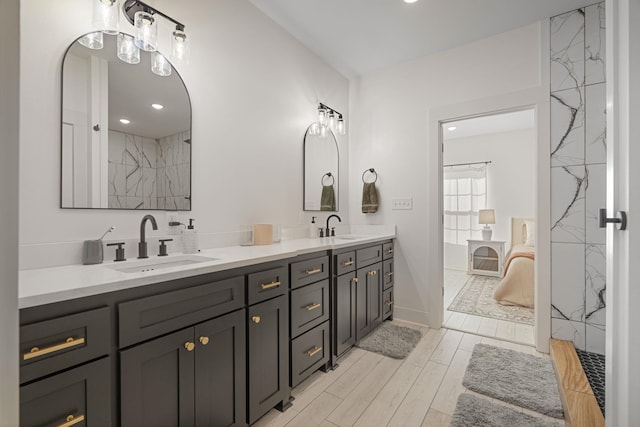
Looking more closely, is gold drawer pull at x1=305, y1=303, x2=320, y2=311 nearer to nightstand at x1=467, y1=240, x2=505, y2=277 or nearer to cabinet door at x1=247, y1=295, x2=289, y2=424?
cabinet door at x1=247, y1=295, x2=289, y2=424

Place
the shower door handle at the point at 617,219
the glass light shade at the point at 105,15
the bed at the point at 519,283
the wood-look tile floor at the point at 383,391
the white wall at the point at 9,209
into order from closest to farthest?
1. the white wall at the point at 9,209
2. the shower door handle at the point at 617,219
3. the glass light shade at the point at 105,15
4. the wood-look tile floor at the point at 383,391
5. the bed at the point at 519,283

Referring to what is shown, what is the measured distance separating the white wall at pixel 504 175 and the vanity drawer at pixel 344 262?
4.11 m

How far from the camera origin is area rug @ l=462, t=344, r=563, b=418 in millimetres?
1704

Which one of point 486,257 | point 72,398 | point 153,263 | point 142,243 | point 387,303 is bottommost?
point 387,303

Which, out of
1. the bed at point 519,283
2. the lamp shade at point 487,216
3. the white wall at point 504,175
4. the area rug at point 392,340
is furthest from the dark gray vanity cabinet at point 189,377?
the white wall at point 504,175

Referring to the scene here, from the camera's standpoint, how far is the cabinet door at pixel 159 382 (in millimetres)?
991

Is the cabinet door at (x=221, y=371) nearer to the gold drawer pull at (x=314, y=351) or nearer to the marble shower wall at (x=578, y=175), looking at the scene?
the gold drawer pull at (x=314, y=351)

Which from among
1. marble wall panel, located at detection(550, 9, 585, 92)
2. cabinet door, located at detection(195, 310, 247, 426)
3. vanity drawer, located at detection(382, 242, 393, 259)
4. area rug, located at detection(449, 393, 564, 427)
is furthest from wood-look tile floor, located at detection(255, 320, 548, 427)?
marble wall panel, located at detection(550, 9, 585, 92)

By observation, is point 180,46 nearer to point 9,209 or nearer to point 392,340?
point 9,209

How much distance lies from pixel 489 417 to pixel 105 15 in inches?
109

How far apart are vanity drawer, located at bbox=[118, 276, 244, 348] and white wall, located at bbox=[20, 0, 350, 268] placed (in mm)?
569

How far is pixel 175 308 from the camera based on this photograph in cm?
114

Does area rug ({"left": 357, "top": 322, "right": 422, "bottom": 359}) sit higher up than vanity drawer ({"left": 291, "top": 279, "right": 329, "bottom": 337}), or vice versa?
vanity drawer ({"left": 291, "top": 279, "right": 329, "bottom": 337})

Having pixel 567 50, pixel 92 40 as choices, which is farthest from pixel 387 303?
pixel 92 40
